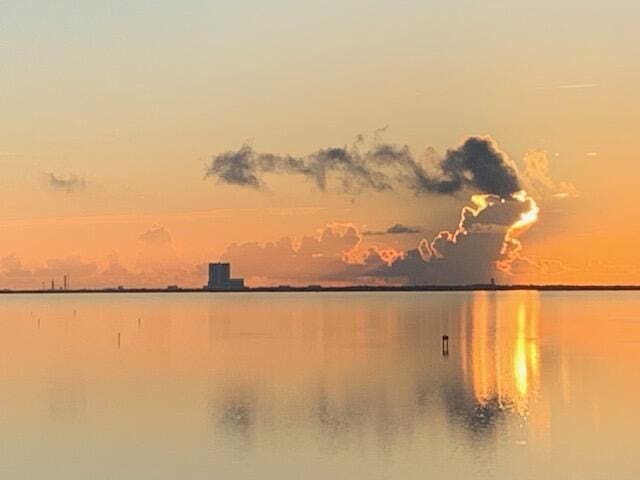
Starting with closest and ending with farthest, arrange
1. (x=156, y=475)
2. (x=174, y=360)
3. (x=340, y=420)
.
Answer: (x=156, y=475) < (x=340, y=420) < (x=174, y=360)

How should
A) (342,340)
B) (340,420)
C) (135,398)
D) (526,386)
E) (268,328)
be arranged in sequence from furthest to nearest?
(268,328) → (342,340) → (526,386) → (135,398) → (340,420)

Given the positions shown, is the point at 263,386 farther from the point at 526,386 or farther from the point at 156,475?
the point at 156,475

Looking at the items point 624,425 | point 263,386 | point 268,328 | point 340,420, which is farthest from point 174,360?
point 268,328

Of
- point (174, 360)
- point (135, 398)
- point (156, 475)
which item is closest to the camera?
point (156, 475)

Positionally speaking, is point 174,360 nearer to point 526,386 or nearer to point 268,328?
point 526,386

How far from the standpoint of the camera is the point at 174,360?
82.5 metres

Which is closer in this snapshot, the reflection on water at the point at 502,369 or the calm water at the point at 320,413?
the calm water at the point at 320,413

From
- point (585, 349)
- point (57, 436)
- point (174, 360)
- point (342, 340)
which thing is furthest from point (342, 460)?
point (342, 340)

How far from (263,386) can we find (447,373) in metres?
15.3

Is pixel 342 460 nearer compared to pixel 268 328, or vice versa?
pixel 342 460

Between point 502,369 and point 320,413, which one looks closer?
point 320,413

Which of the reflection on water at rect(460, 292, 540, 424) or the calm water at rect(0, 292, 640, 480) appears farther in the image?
the reflection on water at rect(460, 292, 540, 424)

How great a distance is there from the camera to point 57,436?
4459 centimetres

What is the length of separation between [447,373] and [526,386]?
10843mm
